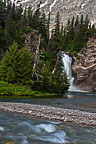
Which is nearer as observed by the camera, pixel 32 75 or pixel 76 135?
pixel 76 135

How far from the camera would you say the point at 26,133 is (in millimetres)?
8320

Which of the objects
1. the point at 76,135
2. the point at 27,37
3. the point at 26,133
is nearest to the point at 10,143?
the point at 26,133

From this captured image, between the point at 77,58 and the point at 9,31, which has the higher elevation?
the point at 9,31

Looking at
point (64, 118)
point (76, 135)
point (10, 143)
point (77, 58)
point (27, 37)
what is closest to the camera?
point (10, 143)

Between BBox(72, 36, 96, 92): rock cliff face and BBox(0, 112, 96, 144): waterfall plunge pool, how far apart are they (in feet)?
142

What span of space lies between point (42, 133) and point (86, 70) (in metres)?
46.4

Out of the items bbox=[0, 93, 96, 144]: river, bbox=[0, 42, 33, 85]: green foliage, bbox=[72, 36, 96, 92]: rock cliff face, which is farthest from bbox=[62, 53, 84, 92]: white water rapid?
bbox=[0, 93, 96, 144]: river

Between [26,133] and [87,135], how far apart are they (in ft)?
8.82

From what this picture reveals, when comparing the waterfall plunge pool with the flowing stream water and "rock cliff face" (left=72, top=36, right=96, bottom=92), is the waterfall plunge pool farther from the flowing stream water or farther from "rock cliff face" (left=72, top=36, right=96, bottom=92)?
"rock cliff face" (left=72, top=36, right=96, bottom=92)

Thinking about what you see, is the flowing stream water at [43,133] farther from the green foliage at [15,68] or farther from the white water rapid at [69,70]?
the white water rapid at [69,70]

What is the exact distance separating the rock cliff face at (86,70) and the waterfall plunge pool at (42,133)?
43383 mm

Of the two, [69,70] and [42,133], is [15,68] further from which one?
[69,70]

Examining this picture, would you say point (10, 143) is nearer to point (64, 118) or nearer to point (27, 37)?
point (64, 118)

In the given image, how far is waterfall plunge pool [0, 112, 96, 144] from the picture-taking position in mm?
7359
